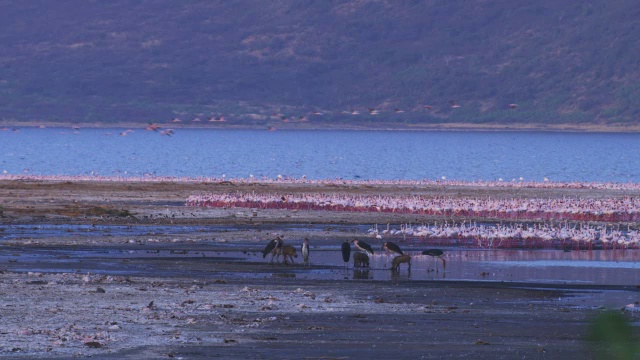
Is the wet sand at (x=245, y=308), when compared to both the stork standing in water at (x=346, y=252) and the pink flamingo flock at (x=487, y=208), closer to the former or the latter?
the stork standing in water at (x=346, y=252)

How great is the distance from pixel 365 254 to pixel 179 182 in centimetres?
3616

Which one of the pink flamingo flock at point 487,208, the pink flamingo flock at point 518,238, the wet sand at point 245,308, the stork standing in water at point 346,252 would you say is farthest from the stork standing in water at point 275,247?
the pink flamingo flock at point 487,208

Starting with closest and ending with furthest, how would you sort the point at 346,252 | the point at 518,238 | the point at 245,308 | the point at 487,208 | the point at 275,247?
the point at 245,308 < the point at 346,252 < the point at 275,247 < the point at 518,238 < the point at 487,208

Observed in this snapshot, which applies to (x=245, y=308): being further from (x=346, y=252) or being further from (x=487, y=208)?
(x=487, y=208)

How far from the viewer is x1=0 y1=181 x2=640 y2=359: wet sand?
54.4 feet

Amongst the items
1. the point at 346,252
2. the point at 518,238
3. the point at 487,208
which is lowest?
the point at 346,252

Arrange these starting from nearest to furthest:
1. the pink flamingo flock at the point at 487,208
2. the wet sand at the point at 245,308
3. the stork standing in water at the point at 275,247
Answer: the wet sand at the point at 245,308
the stork standing in water at the point at 275,247
the pink flamingo flock at the point at 487,208

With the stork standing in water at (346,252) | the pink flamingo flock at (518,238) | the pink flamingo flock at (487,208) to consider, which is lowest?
the stork standing in water at (346,252)

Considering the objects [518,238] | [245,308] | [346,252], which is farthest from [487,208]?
[245,308]

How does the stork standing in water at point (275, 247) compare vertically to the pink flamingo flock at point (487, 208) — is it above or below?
below

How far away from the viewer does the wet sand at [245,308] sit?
16578 millimetres

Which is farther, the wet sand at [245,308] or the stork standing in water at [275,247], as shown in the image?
the stork standing in water at [275,247]

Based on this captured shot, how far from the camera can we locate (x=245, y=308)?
20.0m

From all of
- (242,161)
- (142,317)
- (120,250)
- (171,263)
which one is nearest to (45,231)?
(120,250)
